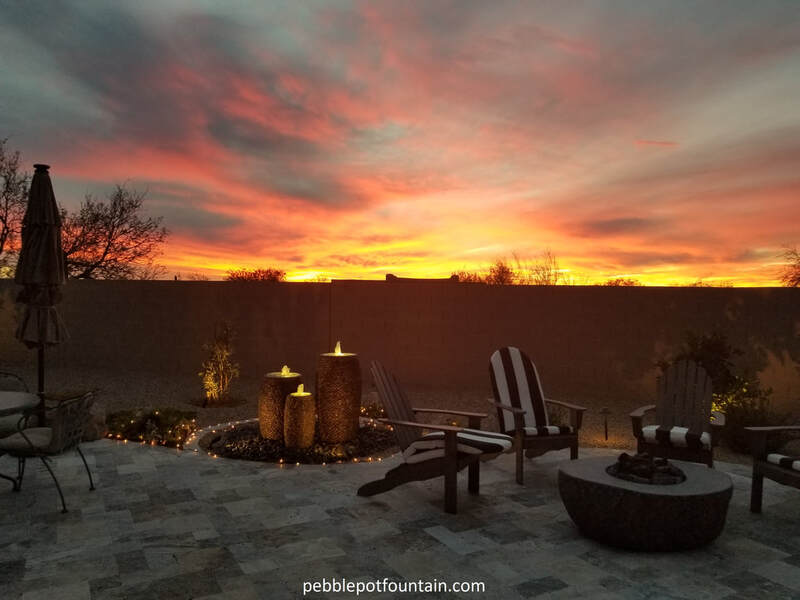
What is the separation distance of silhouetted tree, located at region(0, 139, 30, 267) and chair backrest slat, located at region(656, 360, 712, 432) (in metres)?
13.1

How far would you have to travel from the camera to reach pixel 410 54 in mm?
6488

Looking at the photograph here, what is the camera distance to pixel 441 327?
30.0ft

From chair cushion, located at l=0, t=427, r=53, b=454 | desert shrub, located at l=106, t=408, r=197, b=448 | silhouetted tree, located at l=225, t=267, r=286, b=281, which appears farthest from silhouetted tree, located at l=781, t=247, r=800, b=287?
silhouetted tree, located at l=225, t=267, r=286, b=281

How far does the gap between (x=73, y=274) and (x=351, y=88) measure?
9.90 meters

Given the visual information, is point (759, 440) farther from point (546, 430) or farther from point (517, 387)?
point (517, 387)

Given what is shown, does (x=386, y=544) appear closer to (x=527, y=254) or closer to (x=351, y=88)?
(x=351, y=88)

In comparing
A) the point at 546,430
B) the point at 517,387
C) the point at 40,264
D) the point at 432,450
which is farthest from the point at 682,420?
the point at 40,264

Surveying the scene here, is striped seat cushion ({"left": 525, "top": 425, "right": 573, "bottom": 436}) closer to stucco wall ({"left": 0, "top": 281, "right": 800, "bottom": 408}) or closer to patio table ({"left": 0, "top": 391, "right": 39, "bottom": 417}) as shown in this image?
patio table ({"left": 0, "top": 391, "right": 39, "bottom": 417})

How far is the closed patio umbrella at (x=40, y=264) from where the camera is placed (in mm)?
4996

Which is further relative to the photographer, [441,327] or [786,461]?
[441,327]

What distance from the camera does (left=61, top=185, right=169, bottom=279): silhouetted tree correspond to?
1339cm

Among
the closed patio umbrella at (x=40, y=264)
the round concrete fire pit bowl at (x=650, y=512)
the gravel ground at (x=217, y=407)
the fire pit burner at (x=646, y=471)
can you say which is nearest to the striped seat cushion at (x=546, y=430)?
the fire pit burner at (x=646, y=471)

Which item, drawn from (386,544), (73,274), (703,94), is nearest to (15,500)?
(386,544)

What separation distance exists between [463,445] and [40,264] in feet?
13.2
